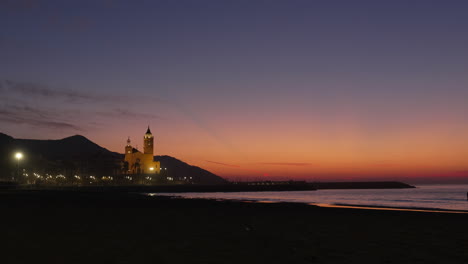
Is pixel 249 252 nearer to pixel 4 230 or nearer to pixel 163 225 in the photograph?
pixel 163 225

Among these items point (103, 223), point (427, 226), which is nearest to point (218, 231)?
point (103, 223)

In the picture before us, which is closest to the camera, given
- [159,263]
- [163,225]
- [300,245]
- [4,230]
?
[159,263]

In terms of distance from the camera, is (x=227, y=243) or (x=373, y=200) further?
(x=373, y=200)

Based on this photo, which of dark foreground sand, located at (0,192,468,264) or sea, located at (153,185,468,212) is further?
sea, located at (153,185,468,212)

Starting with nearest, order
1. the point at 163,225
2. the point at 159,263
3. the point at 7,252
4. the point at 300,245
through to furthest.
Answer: the point at 159,263 < the point at 7,252 < the point at 300,245 < the point at 163,225

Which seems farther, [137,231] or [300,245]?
[137,231]

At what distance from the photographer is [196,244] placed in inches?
597

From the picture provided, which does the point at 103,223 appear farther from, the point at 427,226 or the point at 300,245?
the point at 427,226

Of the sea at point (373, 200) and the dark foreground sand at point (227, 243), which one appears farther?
the sea at point (373, 200)

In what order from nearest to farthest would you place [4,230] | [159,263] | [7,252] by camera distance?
[159,263] < [7,252] < [4,230]

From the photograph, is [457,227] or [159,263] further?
[457,227]

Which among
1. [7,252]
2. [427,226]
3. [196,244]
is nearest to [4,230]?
[7,252]

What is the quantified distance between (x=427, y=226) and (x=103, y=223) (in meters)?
17.1

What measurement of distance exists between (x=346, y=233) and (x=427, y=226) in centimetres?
608
